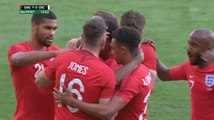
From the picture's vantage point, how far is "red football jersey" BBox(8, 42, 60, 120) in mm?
6633

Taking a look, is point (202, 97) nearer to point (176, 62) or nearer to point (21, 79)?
point (21, 79)

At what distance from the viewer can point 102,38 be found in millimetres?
5680

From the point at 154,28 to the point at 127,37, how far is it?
9740 millimetres

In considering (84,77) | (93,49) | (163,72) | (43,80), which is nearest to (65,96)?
(84,77)

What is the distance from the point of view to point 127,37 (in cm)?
577

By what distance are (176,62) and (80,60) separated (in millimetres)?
6956

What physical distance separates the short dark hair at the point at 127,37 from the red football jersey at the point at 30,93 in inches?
46.7

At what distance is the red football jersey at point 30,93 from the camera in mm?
6633

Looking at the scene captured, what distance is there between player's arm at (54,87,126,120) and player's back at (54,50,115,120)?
0.22 feet

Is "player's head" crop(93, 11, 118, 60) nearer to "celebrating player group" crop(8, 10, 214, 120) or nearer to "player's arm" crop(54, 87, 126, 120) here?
"celebrating player group" crop(8, 10, 214, 120)

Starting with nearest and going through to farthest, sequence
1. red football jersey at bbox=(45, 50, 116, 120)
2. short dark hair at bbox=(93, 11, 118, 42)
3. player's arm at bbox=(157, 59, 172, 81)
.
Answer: red football jersey at bbox=(45, 50, 116, 120)
short dark hair at bbox=(93, 11, 118, 42)
player's arm at bbox=(157, 59, 172, 81)

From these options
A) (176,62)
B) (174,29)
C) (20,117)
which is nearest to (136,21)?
(20,117)

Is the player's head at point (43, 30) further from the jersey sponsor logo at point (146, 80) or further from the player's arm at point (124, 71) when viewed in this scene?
the jersey sponsor logo at point (146, 80)

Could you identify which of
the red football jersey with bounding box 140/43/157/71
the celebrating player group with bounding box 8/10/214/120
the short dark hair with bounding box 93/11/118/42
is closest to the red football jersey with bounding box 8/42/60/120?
the celebrating player group with bounding box 8/10/214/120
